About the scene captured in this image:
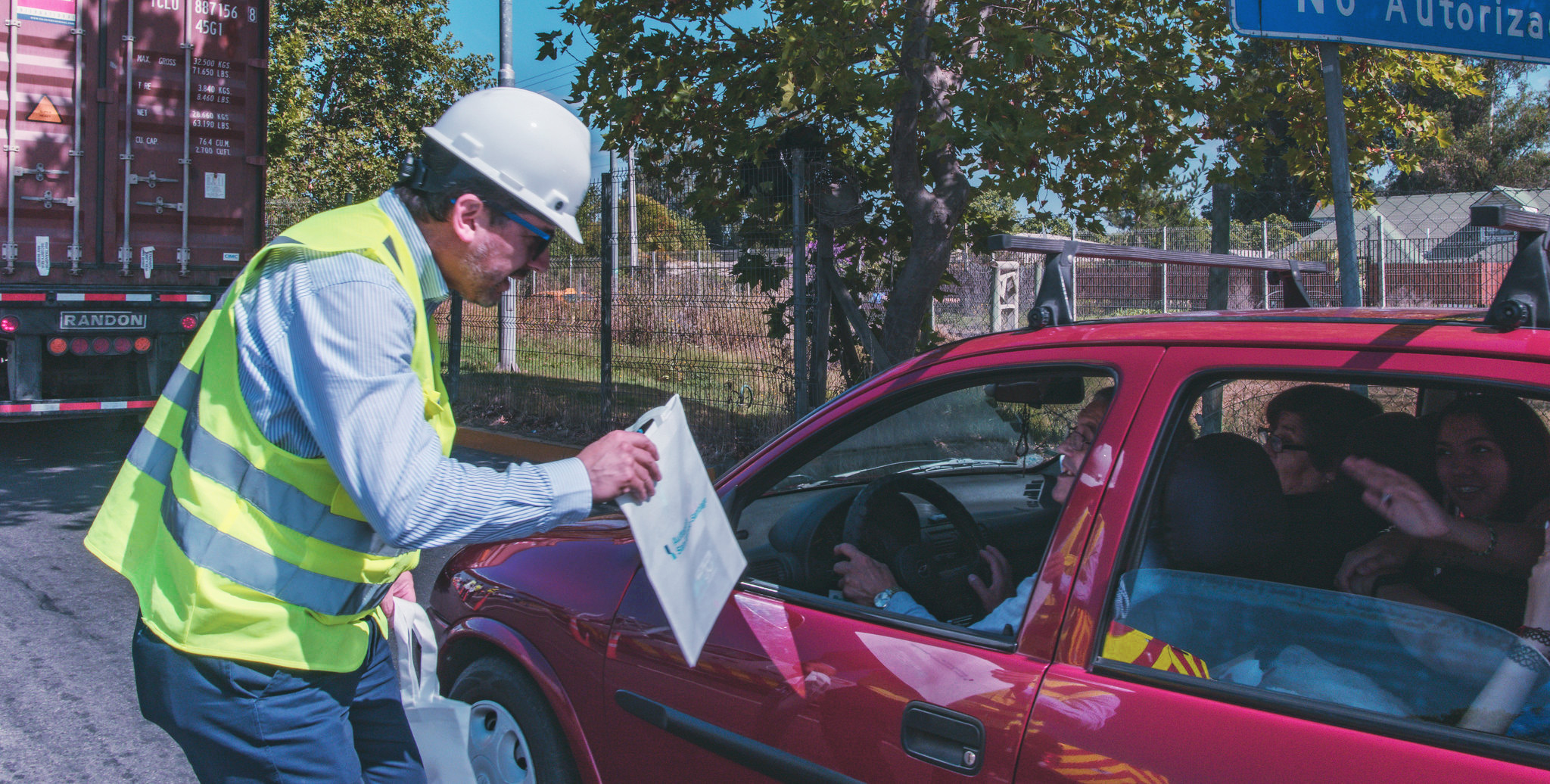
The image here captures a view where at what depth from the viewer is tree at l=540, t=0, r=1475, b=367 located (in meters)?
6.03

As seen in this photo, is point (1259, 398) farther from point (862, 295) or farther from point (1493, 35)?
point (862, 295)

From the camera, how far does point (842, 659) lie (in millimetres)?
1966

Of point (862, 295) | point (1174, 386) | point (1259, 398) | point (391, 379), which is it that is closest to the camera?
point (391, 379)

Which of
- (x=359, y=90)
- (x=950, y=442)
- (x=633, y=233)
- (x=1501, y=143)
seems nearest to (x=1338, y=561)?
(x=950, y=442)

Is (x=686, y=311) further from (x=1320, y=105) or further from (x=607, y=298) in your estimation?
(x=1320, y=105)

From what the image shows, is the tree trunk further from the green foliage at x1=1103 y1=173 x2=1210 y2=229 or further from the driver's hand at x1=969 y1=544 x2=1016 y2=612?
the driver's hand at x1=969 y1=544 x2=1016 y2=612

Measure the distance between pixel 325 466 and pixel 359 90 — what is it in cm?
1782

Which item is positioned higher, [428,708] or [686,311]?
[686,311]

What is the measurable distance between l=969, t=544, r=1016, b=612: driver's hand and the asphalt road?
2.66 m

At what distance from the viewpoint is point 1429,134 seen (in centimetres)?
718

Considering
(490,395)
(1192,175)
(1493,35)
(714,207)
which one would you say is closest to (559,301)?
(490,395)

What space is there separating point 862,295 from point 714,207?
1377 mm

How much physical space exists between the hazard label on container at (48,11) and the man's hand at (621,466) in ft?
30.0

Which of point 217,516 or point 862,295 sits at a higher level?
point 862,295
